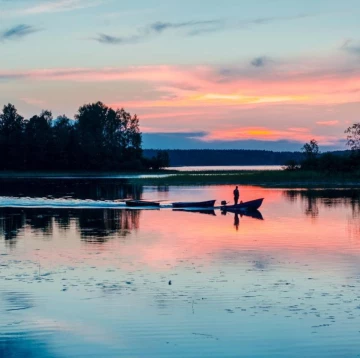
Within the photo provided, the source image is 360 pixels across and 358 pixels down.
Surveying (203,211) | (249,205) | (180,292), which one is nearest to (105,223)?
(203,211)

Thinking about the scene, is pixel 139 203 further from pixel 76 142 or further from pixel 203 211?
pixel 76 142

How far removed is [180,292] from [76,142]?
146780mm

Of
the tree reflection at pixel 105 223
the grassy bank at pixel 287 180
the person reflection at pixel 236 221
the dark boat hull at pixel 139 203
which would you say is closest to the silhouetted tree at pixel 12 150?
the grassy bank at pixel 287 180

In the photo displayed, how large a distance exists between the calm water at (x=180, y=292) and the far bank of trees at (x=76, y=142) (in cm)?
12555

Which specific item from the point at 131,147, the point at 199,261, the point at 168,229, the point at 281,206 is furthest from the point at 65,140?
the point at 199,261

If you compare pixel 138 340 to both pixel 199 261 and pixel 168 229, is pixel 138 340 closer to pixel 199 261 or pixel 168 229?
pixel 199 261

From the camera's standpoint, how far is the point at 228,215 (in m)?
52.4

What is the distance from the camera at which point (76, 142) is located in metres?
166

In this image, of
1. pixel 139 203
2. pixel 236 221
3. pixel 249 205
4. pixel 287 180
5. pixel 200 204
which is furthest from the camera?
pixel 287 180

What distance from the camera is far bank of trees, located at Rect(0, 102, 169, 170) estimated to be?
164 m

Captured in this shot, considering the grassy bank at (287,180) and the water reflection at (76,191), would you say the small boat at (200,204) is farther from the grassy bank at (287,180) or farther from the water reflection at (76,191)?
the grassy bank at (287,180)

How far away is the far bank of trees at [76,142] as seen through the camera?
538ft

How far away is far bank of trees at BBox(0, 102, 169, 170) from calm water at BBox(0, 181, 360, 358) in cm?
12555

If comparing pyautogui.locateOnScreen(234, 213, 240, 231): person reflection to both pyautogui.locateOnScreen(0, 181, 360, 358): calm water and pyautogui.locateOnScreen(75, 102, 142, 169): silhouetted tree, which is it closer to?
pyautogui.locateOnScreen(0, 181, 360, 358): calm water
